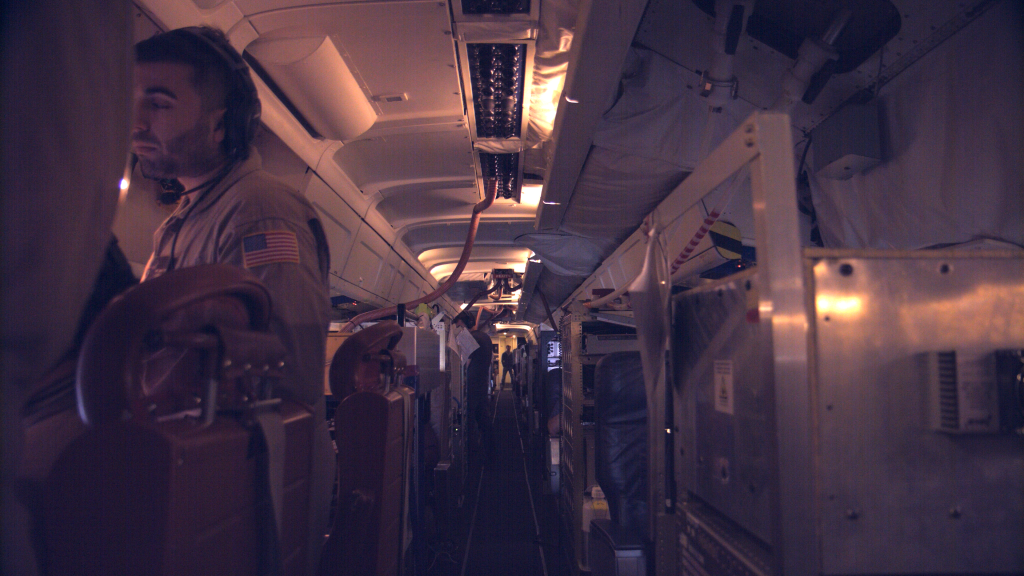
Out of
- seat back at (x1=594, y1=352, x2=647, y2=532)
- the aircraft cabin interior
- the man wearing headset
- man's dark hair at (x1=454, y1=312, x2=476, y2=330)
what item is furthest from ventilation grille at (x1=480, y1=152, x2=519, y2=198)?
man's dark hair at (x1=454, y1=312, x2=476, y2=330)

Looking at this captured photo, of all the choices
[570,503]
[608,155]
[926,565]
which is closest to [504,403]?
[570,503]

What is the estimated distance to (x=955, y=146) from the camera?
196cm

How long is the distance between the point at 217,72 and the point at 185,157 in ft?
0.96

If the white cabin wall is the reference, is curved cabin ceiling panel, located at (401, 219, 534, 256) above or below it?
above

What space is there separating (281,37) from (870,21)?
115 inches

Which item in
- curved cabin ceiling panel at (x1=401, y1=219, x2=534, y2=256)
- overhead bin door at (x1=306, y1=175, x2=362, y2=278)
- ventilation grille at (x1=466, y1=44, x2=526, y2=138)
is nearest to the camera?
ventilation grille at (x1=466, y1=44, x2=526, y2=138)

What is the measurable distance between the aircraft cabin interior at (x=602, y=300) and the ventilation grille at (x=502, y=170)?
95 mm

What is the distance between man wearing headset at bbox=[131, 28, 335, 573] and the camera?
52.9 inches

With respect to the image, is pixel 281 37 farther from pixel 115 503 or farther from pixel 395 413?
pixel 115 503

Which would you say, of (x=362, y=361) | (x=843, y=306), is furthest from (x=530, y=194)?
(x=843, y=306)

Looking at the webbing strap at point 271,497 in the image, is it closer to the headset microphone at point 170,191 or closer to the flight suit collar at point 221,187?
the flight suit collar at point 221,187

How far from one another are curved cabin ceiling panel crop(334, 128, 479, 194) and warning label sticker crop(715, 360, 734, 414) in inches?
111

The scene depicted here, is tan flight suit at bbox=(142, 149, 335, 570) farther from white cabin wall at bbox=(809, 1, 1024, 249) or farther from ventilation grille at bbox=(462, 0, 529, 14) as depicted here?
white cabin wall at bbox=(809, 1, 1024, 249)

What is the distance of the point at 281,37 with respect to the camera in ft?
8.38
